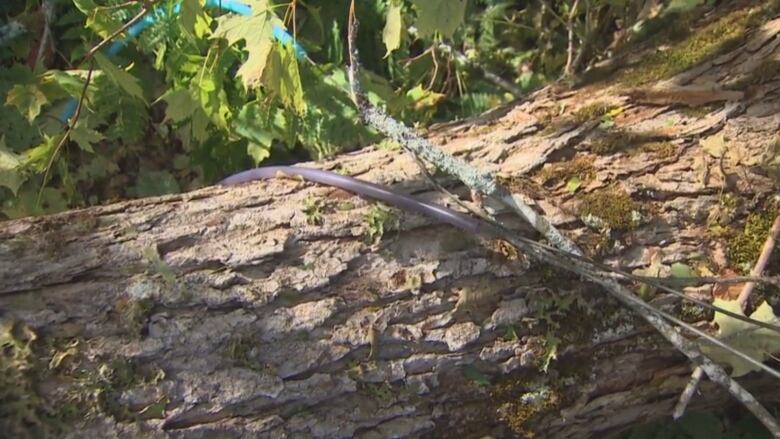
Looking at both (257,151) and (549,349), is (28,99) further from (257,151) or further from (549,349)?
(549,349)

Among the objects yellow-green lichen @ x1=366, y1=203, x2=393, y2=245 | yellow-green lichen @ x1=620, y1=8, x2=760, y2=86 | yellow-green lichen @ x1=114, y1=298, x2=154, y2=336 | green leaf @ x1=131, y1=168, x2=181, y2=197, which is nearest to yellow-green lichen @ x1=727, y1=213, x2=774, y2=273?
yellow-green lichen @ x1=620, y1=8, x2=760, y2=86

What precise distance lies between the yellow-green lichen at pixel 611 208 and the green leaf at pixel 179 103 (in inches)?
44.2

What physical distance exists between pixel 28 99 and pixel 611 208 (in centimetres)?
147

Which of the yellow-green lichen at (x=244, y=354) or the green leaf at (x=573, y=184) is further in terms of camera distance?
the green leaf at (x=573, y=184)

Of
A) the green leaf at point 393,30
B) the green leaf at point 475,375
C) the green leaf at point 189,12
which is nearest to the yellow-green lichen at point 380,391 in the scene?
the green leaf at point 475,375

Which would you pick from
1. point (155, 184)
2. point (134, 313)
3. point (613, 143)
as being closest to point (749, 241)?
point (613, 143)

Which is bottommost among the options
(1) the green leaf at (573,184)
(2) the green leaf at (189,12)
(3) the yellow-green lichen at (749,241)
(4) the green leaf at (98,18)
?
(3) the yellow-green lichen at (749,241)

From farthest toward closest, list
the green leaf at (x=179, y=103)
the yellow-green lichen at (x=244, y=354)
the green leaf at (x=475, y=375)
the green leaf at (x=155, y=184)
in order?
1. the green leaf at (x=155, y=184)
2. the green leaf at (x=179, y=103)
3. the green leaf at (x=475, y=375)
4. the yellow-green lichen at (x=244, y=354)

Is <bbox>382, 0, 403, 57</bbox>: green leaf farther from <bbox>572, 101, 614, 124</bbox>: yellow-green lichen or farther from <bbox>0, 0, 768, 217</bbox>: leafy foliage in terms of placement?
<bbox>572, 101, 614, 124</bbox>: yellow-green lichen

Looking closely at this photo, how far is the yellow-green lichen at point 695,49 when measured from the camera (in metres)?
1.64

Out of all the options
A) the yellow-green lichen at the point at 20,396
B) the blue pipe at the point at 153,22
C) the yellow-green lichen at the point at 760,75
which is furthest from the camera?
the blue pipe at the point at 153,22

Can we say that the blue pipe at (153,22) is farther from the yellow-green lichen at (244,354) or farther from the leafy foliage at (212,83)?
the yellow-green lichen at (244,354)

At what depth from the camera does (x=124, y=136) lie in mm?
2342

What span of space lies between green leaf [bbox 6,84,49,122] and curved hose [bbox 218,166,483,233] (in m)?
0.71
